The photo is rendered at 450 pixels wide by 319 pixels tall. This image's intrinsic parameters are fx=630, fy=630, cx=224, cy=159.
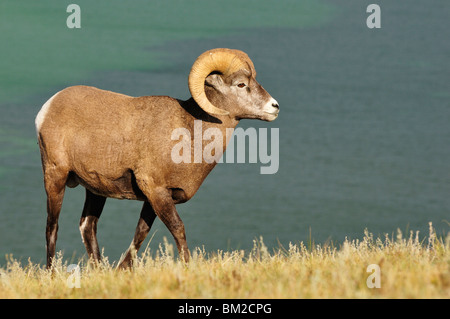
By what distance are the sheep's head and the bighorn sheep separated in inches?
0.6

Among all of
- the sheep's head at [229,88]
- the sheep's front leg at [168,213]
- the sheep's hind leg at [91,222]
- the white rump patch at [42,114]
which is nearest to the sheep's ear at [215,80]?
the sheep's head at [229,88]

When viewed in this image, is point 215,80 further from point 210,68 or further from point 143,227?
point 143,227

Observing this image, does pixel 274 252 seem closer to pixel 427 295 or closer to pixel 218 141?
pixel 218 141

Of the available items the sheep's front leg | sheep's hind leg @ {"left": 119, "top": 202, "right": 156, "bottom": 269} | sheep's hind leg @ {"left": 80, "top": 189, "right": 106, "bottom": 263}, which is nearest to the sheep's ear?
the sheep's front leg

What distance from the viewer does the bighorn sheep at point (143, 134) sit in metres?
9.77

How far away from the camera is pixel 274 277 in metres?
7.59

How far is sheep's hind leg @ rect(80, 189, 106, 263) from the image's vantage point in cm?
1148

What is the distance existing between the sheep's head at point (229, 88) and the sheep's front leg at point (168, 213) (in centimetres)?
149

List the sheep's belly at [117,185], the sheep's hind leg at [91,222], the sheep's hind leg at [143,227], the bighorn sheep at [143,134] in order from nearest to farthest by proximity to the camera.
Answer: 1. the bighorn sheep at [143,134]
2. the sheep's belly at [117,185]
3. the sheep's hind leg at [143,227]
4. the sheep's hind leg at [91,222]

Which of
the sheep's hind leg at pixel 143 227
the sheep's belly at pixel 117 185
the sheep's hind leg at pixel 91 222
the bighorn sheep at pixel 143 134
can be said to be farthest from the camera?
the sheep's hind leg at pixel 91 222

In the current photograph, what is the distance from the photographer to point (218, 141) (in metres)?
10.0

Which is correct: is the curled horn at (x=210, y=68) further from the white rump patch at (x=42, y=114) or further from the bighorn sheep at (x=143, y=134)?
the white rump patch at (x=42, y=114)

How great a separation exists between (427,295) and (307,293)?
4.06 feet
